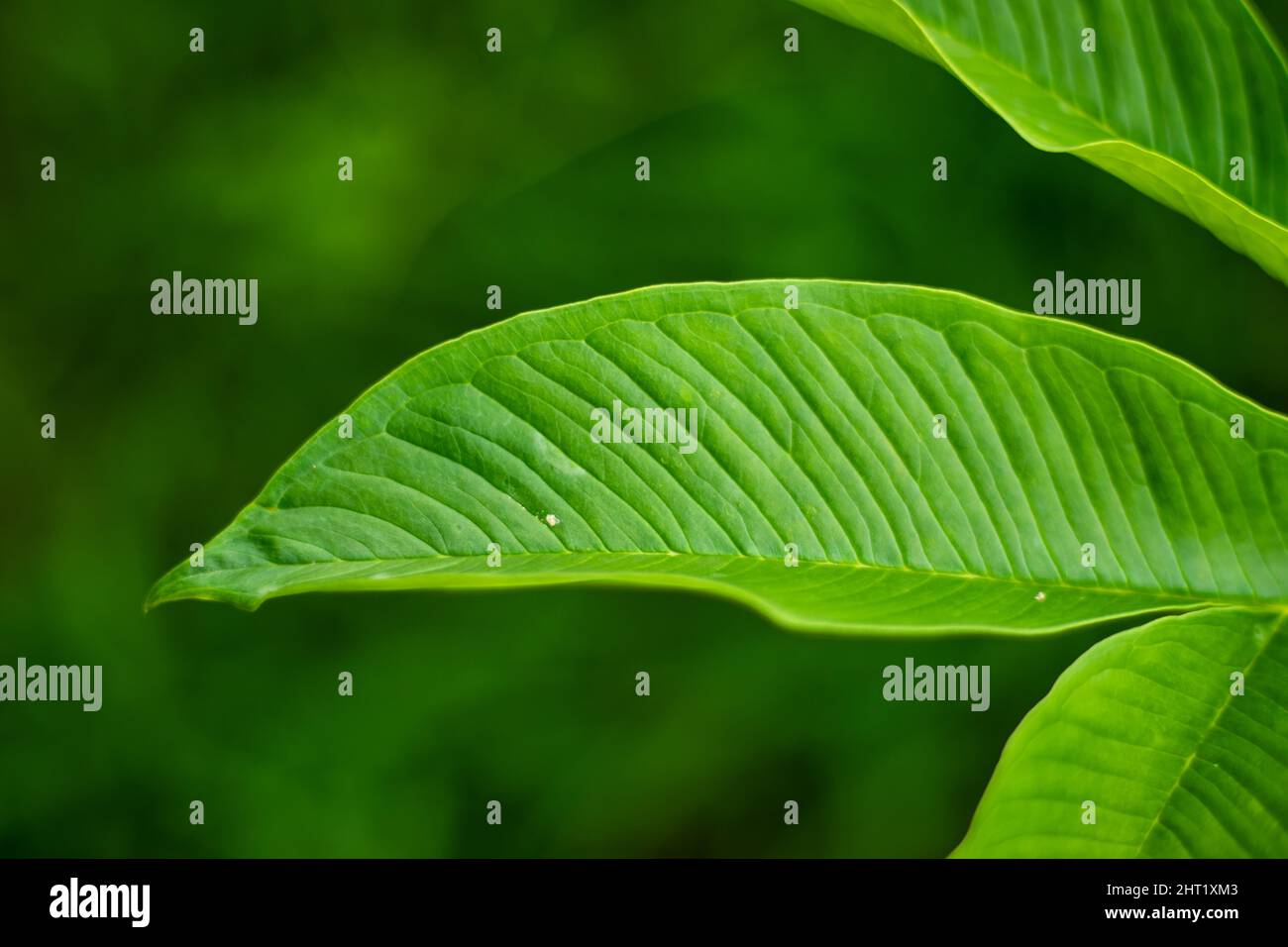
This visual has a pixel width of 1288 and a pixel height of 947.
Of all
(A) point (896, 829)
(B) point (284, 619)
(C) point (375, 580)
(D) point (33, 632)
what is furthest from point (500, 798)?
(C) point (375, 580)

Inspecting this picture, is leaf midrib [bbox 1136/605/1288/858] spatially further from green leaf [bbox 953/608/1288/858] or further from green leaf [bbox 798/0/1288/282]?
green leaf [bbox 798/0/1288/282]

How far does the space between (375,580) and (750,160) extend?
894mm

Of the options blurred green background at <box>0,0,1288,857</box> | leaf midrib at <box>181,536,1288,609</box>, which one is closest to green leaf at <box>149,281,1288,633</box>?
leaf midrib at <box>181,536,1288,609</box>

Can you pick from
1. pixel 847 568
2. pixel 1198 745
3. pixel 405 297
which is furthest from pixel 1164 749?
pixel 405 297

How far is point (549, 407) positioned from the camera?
0.43 meters

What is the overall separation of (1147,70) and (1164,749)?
0.93ft

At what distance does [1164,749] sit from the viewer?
0.38m

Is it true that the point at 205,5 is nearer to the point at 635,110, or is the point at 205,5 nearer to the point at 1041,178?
the point at 635,110

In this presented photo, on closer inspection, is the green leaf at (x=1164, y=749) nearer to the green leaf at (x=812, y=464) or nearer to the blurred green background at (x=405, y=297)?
the green leaf at (x=812, y=464)

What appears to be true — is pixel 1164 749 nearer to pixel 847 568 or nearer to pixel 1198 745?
pixel 1198 745

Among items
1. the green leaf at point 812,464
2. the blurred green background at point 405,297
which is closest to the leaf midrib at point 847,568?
the green leaf at point 812,464

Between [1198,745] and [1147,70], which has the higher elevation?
[1147,70]

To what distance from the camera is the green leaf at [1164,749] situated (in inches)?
14.7

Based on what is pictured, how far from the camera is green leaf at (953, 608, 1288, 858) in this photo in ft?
1.23
